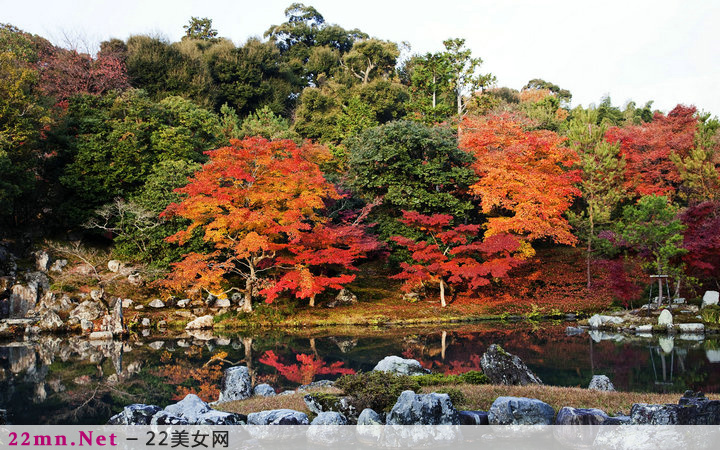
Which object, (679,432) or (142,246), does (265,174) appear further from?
(679,432)

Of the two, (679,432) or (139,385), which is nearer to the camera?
(679,432)

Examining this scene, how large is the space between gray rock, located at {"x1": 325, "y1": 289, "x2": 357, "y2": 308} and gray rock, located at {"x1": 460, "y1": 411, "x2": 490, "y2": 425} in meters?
12.8

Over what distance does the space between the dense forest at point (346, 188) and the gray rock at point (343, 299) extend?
0.76 m

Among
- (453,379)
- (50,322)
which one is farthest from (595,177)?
(50,322)

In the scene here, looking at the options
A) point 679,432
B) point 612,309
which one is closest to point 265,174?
point 612,309

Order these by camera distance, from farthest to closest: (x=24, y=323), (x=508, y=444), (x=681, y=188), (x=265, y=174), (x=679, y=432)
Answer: (x=681, y=188) → (x=265, y=174) → (x=24, y=323) → (x=508, y=444) → (x=679, y=432)

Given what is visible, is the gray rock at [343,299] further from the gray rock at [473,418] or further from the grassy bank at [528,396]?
the gray rock at [473,418]

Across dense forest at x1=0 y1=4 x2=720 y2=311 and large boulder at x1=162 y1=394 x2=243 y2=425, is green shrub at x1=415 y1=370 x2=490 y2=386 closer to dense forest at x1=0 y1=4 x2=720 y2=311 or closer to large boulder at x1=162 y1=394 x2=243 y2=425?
large boulder at x1=162 y1=394 x2=243 y2=425

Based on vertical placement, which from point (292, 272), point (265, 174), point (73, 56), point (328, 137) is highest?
point (73, 56)

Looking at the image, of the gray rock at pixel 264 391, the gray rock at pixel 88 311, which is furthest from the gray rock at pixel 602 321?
the gray rock at pixel 88 311

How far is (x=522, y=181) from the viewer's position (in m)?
19.1

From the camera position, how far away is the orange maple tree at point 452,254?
17.7m

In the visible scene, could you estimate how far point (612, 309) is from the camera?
57.7 feet

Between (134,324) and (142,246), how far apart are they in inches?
133
